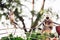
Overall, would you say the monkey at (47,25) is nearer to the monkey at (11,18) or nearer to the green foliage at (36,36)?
the green foliage at (36,36)

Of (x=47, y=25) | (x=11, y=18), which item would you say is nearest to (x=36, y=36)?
(x=47, y=25)

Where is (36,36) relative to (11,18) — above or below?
below

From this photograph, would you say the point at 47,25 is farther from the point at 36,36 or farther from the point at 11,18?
the point at 11,18

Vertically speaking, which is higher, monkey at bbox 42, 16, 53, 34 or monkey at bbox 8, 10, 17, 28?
monkey at bbox 8, 10, 17, 28

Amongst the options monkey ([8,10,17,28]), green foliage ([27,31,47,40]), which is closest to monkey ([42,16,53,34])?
green foliage ([27,31,47,40])

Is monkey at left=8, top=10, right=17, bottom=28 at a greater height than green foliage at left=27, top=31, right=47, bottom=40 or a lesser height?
greater

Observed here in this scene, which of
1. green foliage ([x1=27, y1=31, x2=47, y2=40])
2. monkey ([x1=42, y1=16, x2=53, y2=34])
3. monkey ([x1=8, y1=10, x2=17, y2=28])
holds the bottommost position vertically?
green foliage ([x1=27, y1=31, x2=47, y2=40])

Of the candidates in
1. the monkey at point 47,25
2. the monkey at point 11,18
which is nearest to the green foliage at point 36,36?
the monkey at point 47,25

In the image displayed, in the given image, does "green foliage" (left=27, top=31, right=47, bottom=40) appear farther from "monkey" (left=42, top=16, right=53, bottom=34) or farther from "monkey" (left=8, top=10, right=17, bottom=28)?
"monkey" (left=8, top=10, right=17, bottom=28)

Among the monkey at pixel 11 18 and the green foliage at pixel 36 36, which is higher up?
the monkey at pixel 11 18

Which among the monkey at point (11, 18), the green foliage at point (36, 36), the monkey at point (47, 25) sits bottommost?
the green foliage at point (36, 36)

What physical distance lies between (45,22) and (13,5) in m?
0.28

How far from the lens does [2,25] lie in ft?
5.17

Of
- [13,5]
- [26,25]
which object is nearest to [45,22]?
[26,25]
